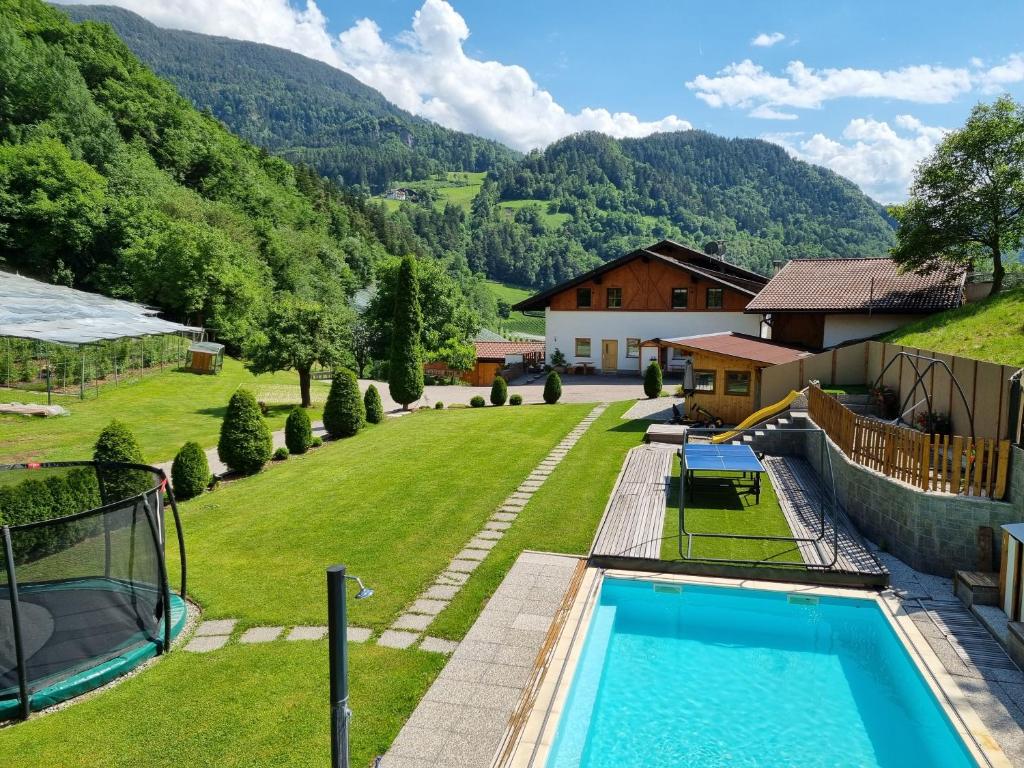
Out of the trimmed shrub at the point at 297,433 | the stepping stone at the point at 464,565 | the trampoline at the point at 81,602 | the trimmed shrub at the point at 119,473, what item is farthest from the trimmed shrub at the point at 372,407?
the trampoline at the point at 81,602

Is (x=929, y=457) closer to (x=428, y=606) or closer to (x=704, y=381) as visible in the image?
(x=428, y=606)

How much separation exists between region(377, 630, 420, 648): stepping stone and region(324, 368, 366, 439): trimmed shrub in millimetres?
13173

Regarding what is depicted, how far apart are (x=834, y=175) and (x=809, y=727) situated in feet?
637

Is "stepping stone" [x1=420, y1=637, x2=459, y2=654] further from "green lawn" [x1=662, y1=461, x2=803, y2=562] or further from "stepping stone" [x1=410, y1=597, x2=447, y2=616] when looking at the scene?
"green lawn" [x1=662, y1=461, x2=803, y2=562]

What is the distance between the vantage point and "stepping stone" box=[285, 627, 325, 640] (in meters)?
7.68

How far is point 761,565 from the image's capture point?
9.87 m

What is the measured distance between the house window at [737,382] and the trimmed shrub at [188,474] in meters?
15.3

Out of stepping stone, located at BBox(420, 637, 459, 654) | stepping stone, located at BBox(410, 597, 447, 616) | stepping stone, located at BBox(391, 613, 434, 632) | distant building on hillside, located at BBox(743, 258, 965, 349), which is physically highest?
distant building on hillside, located at BBox(743, 258, 965, 349)

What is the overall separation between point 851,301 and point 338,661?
25.6m

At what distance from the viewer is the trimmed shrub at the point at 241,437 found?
15719 millimetres

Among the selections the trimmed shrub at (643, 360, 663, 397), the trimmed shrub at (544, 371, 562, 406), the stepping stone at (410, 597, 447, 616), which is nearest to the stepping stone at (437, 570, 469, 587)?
the stepping stone at (410, 597, 447, 616)

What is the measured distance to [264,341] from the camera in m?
24.9

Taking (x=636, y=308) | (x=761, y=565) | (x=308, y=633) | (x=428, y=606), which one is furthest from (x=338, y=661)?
(x=636, y=308)

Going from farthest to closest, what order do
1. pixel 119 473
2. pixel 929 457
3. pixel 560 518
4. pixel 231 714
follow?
pixel 560 518 → pixel 119 473 → pixel 929 457 → pixel 231 714
